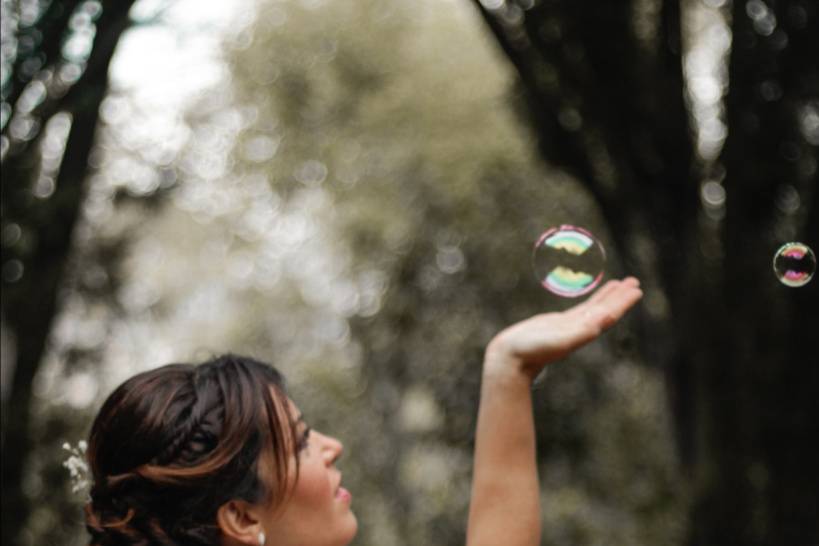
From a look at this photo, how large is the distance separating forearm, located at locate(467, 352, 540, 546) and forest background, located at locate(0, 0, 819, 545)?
2.08 metres

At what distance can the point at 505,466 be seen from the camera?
7.31 ft

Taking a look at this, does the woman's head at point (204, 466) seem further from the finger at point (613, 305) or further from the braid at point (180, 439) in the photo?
the finger at point (613, 305)

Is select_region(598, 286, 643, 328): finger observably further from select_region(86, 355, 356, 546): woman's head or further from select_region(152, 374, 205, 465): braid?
select_region(152, 374, 205, 465): braid

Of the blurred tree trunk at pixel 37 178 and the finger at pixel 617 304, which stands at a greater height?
the finger at pixel 617 304

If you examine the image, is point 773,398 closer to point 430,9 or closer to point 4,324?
point 4,324

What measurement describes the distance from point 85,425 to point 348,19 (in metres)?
13.5

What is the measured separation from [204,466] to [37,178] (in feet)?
17.9

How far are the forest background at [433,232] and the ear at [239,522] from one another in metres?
2.17

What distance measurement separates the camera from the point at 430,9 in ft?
70.7

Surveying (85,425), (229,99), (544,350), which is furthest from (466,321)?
(544,350)

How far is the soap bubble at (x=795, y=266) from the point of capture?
472cm

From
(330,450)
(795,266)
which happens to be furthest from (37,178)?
(330,450)

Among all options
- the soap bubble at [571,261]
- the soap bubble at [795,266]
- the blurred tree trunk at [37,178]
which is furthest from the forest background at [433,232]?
the soap bubble at [795,266]

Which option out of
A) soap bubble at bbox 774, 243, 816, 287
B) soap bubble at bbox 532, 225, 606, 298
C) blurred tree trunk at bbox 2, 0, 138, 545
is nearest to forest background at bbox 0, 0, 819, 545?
blurred tree trunk at bbox 2, 0, 138, 545
